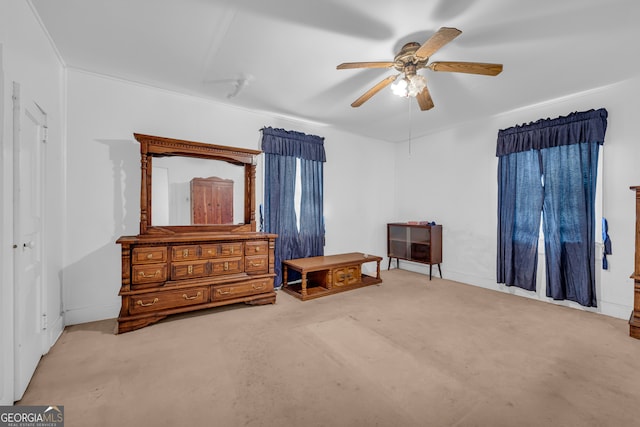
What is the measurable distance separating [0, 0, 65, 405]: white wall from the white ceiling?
0.75 feet

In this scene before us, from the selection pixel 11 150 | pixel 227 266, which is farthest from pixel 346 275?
pixel 11 150

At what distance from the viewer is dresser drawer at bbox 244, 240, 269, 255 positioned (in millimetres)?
3291

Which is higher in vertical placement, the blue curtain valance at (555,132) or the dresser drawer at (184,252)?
the blue curtain valance at (555,132)

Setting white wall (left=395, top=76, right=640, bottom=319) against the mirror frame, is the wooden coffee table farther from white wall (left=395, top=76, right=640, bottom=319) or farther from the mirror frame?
white wall (left=395, top=76, right=640, bottom=319)

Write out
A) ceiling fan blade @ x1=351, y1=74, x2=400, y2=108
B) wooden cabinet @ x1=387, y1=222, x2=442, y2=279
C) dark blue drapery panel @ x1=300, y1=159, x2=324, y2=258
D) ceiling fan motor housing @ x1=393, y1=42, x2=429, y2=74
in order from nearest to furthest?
ceiling fan motor housing @ x1=393, y1=42, x2=429, y2=74 → ceiling fan blade @ x1=351, y1=74, x2=400, y2=108 → dark blue drapery panel @ x1=300, y1=159, x2=324, y2=258 → wooden cabinet @ x1=387, y1=222, x2=442, y2=279

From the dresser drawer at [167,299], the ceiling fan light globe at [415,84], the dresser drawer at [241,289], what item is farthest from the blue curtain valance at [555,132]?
the dresser drawer at [167,299]

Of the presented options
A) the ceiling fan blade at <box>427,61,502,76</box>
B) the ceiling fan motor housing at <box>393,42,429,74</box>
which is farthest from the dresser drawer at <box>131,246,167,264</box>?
the ceiling fan blade at <box>427,61,502,76</box>

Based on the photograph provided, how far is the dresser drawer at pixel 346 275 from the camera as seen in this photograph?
3.98m

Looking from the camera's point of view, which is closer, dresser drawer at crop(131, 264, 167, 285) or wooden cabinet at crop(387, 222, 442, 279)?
dresser drawer at crop(131, 264, 167, 285)

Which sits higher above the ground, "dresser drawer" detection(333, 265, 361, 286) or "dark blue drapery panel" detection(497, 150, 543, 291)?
"dark blue drapery panel" detection(497, 150, 543, 291)

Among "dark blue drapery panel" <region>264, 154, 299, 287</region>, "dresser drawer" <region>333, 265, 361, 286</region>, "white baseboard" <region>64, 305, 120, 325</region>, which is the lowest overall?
"white baseboard" <region>64, 305, 120, 325</region>

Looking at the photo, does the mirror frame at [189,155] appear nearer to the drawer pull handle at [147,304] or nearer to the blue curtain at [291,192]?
the blue curtain at [291,192]

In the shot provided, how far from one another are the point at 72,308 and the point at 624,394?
463cm

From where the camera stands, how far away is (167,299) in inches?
110
